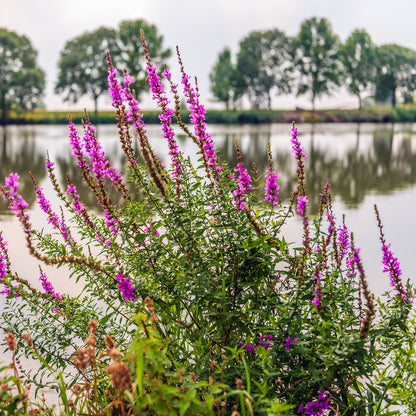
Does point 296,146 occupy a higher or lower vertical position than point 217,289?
higher

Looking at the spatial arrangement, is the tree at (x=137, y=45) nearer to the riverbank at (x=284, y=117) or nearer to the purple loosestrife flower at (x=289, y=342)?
the riverbank at (x=284, y=117)

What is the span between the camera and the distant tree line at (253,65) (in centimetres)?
7831

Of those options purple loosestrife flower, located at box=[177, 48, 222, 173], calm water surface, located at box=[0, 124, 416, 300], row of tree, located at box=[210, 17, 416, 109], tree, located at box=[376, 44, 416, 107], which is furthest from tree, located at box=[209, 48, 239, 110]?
purple loosestrife flower, located at box=[177, 48, 222, 173]

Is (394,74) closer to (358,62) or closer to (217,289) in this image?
(358,62)

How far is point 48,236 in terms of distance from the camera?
405 centimetres

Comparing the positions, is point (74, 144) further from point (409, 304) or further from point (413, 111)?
point (413, 111)

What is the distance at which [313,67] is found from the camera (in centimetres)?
8638

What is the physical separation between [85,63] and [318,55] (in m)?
45.2

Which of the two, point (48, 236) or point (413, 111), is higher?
point (413, 111)

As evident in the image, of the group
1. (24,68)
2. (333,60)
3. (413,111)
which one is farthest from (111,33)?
(413,111)

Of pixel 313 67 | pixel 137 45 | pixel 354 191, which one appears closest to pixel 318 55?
pixel 313 67

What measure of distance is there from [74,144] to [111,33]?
9254 cm

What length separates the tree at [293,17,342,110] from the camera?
84.7m

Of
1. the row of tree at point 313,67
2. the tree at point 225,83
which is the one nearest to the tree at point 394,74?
the row of tree at point 313,67
